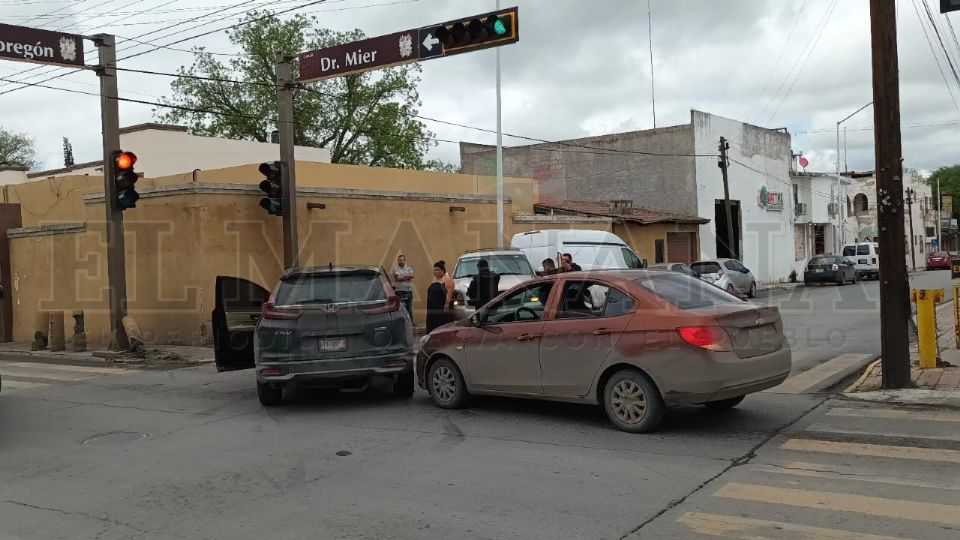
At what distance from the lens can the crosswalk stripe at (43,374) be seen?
1324 cm

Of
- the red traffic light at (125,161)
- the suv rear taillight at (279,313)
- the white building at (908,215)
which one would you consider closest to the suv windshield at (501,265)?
the red traffic light at (125,161)

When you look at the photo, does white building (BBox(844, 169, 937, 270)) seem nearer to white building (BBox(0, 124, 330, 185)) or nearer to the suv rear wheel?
white building (BBox(0, 124, 330, 185))

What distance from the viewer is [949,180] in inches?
3671

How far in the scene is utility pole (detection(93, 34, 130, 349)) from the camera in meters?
14.9

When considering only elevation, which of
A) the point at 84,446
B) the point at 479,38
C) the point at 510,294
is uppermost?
the point at 479,38

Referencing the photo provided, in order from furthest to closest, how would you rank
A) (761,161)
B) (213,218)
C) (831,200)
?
1. (831,200)
2. (761,161)
3. (213,218)

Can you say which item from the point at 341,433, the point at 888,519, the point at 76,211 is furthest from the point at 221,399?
the point at 76,211

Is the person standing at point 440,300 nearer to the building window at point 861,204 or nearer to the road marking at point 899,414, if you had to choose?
the road marking at point 899,414

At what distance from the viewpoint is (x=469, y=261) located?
1681 centimetres

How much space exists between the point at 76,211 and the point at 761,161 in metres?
34.0

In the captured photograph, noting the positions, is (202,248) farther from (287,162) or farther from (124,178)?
(287,162)

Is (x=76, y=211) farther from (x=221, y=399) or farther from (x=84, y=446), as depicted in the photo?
(x=84, y=446)

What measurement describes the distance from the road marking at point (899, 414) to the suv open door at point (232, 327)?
707cm

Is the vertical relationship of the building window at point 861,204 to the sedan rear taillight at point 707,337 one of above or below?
above
